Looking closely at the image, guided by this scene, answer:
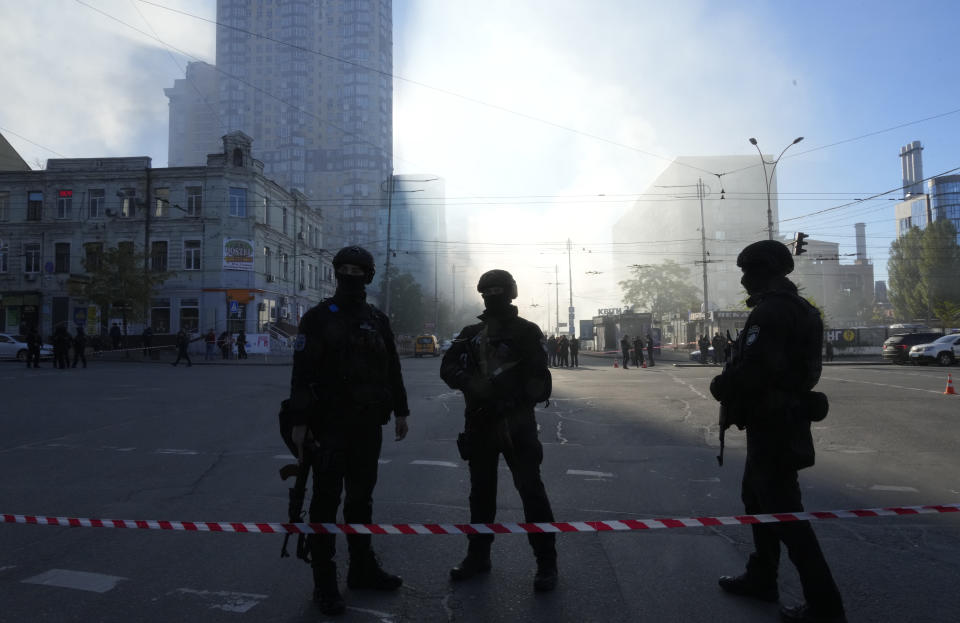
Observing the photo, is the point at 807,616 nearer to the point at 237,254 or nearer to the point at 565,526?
the point at 565,526

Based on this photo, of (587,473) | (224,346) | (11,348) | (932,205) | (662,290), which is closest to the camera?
(587,473)

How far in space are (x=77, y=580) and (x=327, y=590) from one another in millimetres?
1518

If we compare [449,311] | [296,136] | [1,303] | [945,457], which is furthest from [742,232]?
[945,457]

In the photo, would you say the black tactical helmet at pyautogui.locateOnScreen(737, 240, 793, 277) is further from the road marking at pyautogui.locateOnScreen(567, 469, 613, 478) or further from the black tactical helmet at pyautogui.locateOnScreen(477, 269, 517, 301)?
the road marking at pyautogui.locateOnScreen(567, 469, 613, 478)

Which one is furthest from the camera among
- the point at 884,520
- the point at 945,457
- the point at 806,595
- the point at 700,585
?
the point at 945,457

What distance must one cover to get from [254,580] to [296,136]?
5170 inches

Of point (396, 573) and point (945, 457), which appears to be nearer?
point (396, 573)

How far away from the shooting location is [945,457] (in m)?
7.21

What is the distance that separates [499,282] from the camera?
3.63 meters

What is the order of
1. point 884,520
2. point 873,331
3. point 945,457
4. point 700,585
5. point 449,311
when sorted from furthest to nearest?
1. point 449,311
2. point 873,331
3. point 945,457
4. point 884,520
5. point 700,585

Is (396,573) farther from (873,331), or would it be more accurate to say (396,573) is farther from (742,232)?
(742,232)

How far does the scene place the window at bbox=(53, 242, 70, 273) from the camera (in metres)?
39.2

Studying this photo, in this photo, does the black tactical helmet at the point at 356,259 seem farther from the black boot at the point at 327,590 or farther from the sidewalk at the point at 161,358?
the sidewalk at the point at 161,358

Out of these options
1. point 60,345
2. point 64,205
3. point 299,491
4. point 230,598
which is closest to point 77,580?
point 230,598
